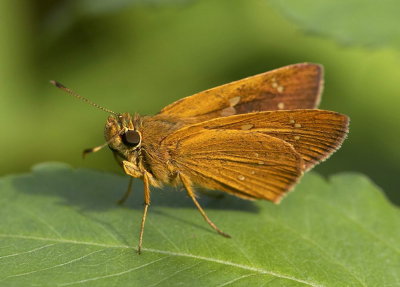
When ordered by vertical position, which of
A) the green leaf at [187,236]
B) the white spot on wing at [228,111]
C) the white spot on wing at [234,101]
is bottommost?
the green leaf at [187,236]

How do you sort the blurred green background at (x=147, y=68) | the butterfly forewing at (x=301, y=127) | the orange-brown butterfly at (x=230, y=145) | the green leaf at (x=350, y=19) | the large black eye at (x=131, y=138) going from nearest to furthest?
the butterfly forewing at (x=301, y=127) < the orange-brown butterfly at (x=230, y=145) < the large black eye at (x=131, y=138) < the green leaf at (x=350, y=19) < the blurred green background at (x=147, y=68)

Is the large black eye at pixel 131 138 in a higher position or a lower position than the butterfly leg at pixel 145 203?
higher

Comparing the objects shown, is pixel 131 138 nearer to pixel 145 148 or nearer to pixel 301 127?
pixel 145 148

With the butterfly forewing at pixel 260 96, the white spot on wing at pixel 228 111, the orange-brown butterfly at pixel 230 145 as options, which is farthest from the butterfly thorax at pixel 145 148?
the white spot on wing at pixel 228 111

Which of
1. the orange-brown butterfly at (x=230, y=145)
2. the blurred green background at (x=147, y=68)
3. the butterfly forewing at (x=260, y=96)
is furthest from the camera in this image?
the blurred green background at (x=147, y=68)

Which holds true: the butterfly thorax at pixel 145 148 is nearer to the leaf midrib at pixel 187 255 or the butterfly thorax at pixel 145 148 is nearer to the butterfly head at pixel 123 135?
the butterfly head at pixel 123 135

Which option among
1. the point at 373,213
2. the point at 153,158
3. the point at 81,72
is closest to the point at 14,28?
the point at 81,72

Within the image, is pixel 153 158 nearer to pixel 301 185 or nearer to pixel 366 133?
pixel 301 185
